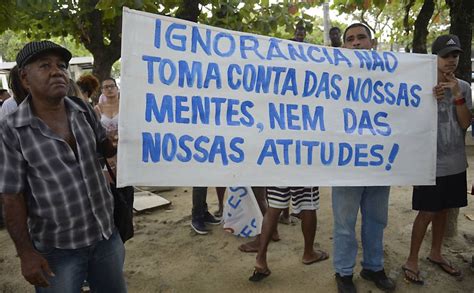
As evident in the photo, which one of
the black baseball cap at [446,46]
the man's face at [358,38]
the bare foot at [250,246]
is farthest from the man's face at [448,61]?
the bare foot at [250,246]

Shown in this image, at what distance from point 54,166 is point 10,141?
196 mm

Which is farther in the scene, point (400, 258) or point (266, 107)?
point (400, 258)

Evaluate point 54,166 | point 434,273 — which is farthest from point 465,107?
point 54,166

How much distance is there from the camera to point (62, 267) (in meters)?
1.79

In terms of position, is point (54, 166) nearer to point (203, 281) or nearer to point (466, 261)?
point (203, 281)

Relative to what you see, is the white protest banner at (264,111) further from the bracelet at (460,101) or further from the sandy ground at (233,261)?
the sandy ground at (233,261)

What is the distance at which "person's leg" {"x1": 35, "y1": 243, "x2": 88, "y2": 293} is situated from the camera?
1775 mm

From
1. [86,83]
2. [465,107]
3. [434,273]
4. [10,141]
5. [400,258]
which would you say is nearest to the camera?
[10,141]

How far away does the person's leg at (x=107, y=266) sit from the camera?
6.31ft

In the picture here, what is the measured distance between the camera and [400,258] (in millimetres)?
3402

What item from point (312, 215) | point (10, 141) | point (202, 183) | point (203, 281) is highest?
point (10, 141)

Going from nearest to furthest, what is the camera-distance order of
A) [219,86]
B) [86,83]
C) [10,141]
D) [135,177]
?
[10,141], [135,177], [219,86], [86,83]

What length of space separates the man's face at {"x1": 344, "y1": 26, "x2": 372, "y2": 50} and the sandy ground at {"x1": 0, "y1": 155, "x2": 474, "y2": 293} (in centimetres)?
173

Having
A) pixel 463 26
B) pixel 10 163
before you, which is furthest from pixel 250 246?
pixel 463 26
